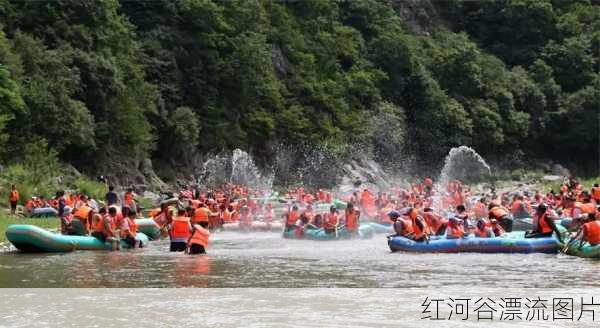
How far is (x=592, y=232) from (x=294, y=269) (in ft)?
20.4

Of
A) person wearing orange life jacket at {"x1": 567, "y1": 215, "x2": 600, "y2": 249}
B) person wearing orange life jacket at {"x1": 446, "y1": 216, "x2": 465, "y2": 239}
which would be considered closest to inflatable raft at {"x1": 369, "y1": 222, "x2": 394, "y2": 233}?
person wearing orange life jacket at {"x1": 446, "y1": 216, "x2": 465, "y2": 239}

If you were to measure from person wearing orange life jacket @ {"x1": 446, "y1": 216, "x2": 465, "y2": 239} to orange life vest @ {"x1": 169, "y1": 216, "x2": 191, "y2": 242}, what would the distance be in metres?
5.67

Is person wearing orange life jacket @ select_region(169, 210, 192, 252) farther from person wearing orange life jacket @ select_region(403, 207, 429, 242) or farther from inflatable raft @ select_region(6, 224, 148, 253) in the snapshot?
person wearing orange life jacket @ select_region(403, 207, 429, 242)

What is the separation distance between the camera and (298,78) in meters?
64.3

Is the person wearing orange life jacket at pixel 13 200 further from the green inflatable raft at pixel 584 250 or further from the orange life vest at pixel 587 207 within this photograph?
the green inflatable raft at pixel 584 250

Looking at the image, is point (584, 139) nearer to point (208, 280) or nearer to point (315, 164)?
point (315, 164)

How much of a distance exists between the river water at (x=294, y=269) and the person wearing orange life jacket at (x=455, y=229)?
671 mm

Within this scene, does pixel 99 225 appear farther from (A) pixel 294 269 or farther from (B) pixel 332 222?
(B) pixel 332 222

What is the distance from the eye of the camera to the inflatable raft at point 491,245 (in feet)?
71.4

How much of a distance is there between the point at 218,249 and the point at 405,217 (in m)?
4.52

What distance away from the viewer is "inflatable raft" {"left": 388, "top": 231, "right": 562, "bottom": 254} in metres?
21.8

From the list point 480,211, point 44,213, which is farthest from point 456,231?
point 44,213

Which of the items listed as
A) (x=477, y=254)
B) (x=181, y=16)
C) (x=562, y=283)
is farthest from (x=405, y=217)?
(x=181, y=16)

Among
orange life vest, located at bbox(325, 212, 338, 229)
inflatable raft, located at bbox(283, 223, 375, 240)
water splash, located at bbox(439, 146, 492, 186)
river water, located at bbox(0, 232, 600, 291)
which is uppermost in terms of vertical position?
water splash, located at bbox(439, 146, 492, 186)
